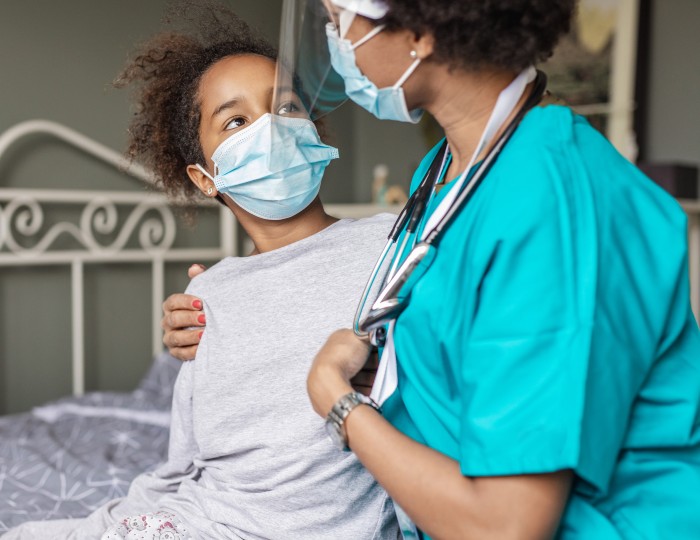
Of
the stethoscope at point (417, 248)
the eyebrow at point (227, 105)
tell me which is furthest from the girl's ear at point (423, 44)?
the eyebrow at point (227, 105)

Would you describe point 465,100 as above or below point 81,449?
above

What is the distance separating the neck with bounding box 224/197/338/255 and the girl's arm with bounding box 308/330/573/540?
17.2 inches

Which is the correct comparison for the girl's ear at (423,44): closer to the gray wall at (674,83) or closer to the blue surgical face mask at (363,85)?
the blue surgical face mask at (363,85)

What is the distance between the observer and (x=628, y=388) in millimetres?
660

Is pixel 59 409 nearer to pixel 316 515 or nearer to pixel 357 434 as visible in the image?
pixel 316 515

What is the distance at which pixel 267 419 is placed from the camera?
1007mm

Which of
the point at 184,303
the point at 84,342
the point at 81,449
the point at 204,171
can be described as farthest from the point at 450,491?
the point at 84,342

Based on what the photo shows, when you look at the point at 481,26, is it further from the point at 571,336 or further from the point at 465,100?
the point at 571,336

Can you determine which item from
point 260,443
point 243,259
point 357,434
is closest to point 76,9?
point 243,259

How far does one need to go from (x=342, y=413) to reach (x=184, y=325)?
49 cm

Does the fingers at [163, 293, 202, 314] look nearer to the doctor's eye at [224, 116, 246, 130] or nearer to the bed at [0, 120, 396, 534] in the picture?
the doctor's eye at [224, 116, 246, 130]

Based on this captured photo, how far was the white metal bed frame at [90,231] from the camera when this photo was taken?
2303mm

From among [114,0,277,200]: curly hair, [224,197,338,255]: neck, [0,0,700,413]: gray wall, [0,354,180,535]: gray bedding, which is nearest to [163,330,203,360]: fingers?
[224,197,338,255]: neck

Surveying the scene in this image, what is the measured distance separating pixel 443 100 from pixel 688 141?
2240 millimetres
